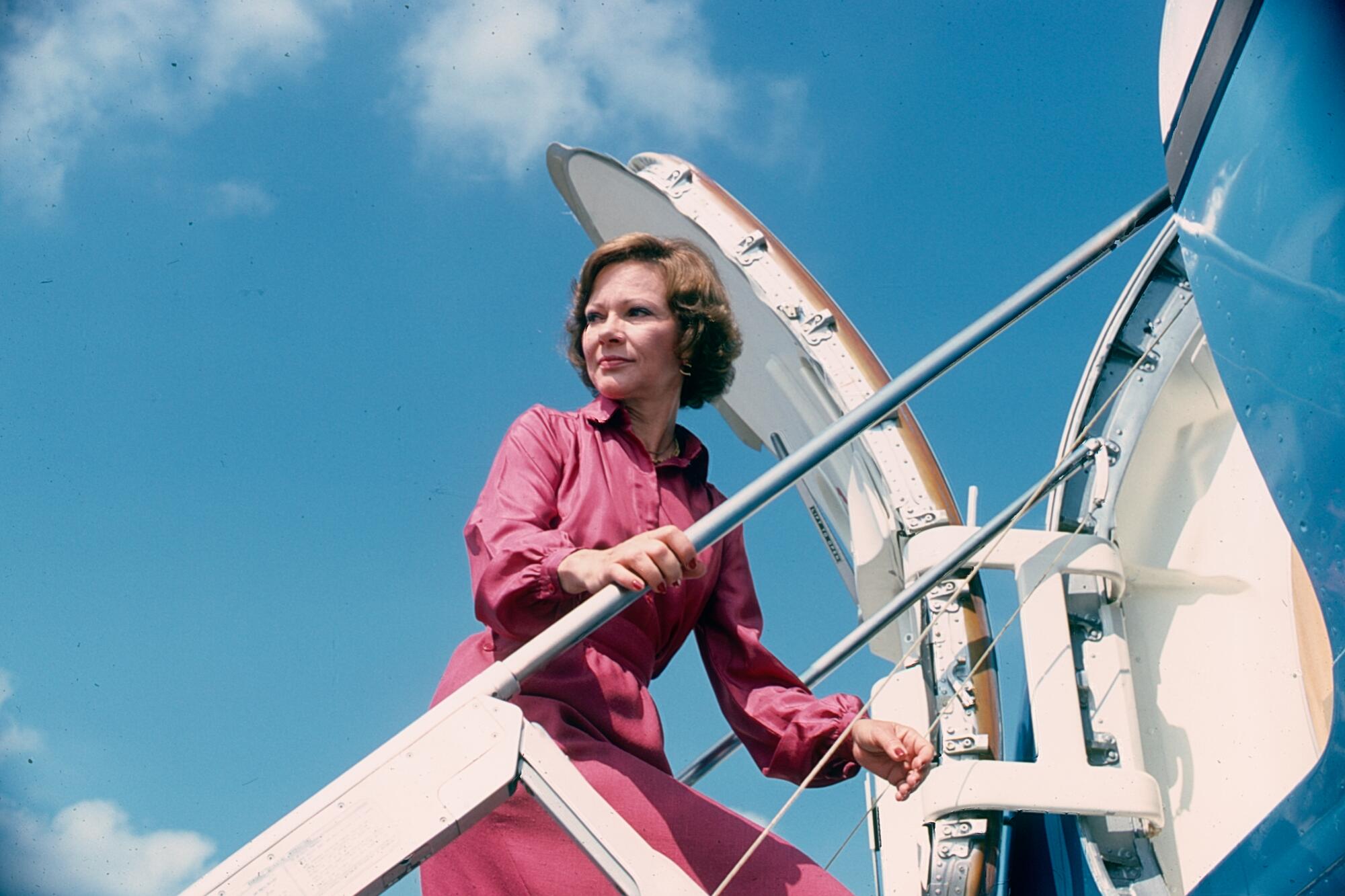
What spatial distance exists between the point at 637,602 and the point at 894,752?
0.55m

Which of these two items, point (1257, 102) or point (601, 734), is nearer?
point (1257, 102)

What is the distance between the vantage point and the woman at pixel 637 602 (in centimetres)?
228

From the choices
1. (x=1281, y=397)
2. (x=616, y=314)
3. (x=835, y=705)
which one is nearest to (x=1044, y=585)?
(x=835, y=705)

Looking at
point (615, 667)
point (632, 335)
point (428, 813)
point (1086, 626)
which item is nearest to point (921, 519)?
point (1086, 626)

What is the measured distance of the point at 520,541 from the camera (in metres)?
2.32

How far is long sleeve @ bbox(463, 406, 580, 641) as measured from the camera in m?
2.27

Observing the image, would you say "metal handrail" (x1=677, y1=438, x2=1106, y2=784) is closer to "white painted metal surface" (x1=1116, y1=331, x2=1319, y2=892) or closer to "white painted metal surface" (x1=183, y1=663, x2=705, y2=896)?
"white painted metal surface" (x1=1116, y1=331, x2=1319, y2=892)

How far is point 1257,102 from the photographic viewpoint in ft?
6.46

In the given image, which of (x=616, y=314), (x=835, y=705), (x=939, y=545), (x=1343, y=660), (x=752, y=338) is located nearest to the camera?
(x=1343, y=660)

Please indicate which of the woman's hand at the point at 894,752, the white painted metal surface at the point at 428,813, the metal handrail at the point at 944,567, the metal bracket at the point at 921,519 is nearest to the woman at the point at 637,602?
the woman's hand at the point at 894,752

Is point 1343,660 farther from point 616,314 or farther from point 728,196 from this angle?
point 728,196

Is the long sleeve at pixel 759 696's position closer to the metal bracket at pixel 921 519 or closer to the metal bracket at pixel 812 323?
the metal bracket at pixel 921 519

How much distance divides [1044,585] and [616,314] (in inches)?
55.8

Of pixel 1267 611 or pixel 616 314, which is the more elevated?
pixel 616 314
